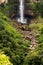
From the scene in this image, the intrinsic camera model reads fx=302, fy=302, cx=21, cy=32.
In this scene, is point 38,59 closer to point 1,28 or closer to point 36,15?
point 1,28

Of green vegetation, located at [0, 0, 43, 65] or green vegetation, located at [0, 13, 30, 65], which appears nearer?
green vegetation, located at [0, 0, 43, 65]

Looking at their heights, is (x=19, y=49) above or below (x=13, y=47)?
below

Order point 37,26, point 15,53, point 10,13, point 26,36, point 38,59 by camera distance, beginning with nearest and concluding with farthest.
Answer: point 38,59 → point 15,53 → point 26,36 → point 37,26 → point 10,13

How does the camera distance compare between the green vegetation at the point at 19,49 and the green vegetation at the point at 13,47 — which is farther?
the green vegetation at the point at 13,47

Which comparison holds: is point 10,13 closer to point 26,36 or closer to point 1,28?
point 26,36

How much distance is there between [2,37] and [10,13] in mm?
16811

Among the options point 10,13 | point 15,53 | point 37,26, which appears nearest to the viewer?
point 15,53

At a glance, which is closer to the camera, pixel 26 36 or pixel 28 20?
pixel 26 36

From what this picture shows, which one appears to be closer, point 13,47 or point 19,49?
point 13,47

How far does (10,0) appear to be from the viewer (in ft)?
160

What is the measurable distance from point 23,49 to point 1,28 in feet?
11.9

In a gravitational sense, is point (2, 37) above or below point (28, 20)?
above

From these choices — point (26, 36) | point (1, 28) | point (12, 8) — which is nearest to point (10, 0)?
point (12, 8)

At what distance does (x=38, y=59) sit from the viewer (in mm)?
26266
